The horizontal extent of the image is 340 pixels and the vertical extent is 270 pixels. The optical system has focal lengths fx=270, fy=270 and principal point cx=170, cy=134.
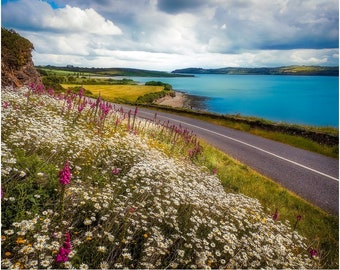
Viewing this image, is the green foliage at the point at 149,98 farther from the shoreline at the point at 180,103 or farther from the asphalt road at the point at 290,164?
the asphalt road at the point at 290,164

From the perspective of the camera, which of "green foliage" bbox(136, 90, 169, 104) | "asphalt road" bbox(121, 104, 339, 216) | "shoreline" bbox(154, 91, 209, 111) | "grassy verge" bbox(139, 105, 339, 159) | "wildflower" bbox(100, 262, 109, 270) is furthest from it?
"shoreline" bbox(154, 91, 209, 111)

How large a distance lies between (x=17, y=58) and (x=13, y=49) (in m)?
0.75

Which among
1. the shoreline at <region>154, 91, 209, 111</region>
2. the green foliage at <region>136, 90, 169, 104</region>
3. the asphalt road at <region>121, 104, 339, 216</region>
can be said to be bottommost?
the shoreline at <region>154, 91, 209, 111</region>

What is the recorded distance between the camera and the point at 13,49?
18750 millimetres

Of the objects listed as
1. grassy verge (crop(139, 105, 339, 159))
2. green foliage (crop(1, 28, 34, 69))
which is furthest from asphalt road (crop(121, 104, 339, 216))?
green foliage (crop(1, 28, 34, 69))

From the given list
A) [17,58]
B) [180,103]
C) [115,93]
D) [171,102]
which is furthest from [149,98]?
[17,58]

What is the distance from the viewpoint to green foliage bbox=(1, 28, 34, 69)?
59.6 feet

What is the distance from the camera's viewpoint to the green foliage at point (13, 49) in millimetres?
18172

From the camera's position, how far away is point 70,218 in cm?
420

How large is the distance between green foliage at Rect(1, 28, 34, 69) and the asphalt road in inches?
571

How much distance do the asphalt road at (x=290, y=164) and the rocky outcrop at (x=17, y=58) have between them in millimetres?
13573

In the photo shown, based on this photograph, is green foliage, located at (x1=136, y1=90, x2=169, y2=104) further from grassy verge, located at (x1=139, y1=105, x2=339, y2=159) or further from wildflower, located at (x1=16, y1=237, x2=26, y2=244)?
wildflower, located at (x1=16, y1=237, x2=26, y2=244)

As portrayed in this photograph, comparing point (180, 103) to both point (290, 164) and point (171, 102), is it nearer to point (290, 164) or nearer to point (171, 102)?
point (171, 102)

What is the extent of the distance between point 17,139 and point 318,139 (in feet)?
69.3
